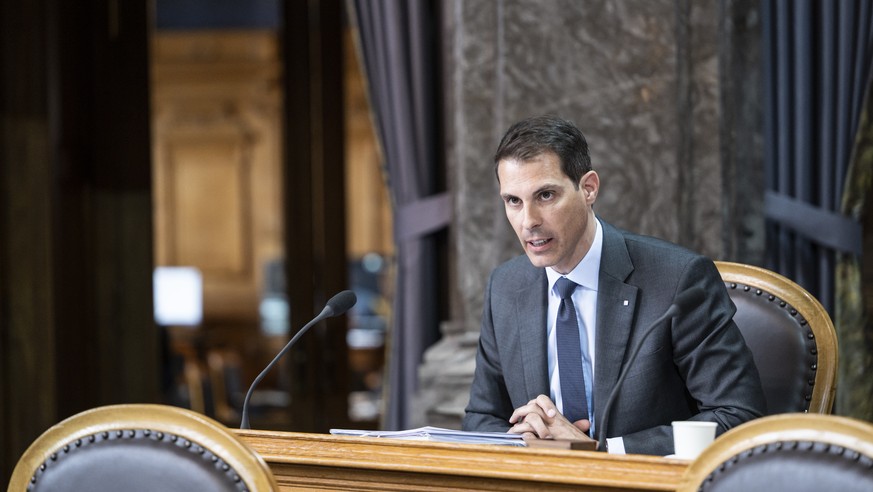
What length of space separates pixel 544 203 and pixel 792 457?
828 millimetres

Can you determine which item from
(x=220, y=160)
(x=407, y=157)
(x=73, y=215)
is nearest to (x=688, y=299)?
(x=407, y=157)

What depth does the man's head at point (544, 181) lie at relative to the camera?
1.90 metres

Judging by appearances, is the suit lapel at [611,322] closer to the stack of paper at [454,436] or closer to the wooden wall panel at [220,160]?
the stack of paper at [454,436]

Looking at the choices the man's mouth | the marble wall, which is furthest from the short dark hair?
the marble wall

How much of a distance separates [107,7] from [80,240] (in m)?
0.99

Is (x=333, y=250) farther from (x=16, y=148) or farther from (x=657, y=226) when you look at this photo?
(x=657, y=226)

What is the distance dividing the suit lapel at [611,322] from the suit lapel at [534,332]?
108 millimetres

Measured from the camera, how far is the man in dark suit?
1.89 metres

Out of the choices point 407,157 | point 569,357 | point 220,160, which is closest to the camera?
Result: point 569,357

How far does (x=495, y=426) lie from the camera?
2078 mm

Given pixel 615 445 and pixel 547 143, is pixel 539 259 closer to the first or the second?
pixel 547 143

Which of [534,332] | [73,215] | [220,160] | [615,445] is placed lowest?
[220,160]

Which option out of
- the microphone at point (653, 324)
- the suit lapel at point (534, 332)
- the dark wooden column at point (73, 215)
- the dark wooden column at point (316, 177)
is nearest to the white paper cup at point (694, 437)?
the microphone at point (653, 324)

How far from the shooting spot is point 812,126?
3018 mm
